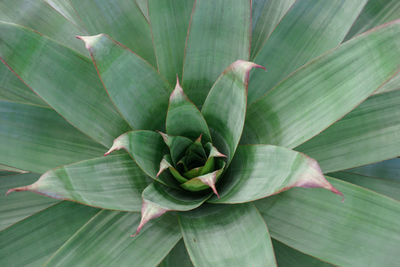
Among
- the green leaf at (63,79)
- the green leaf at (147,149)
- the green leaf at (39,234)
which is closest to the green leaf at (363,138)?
the green leaf at (147,149)

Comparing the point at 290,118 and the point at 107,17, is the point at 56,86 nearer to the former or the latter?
the point at 107,17

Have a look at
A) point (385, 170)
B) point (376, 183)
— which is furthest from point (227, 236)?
point (385, 170)

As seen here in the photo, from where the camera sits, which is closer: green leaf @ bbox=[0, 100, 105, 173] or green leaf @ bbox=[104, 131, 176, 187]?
green leaf @ bbox=[104, 131, 176, 187]

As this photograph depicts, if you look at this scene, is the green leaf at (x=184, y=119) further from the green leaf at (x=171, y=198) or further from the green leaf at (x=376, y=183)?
the green leaf at (x=376, y=183)

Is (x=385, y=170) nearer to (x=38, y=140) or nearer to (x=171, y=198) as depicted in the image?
(x=171, y=198)

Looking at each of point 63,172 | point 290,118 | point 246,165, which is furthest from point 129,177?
point 290,118

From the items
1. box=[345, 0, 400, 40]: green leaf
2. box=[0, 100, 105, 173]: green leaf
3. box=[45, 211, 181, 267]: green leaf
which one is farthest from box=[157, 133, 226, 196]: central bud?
box=[345, 0, 400, 40]: green leaf

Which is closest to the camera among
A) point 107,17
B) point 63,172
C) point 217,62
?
point 63,172

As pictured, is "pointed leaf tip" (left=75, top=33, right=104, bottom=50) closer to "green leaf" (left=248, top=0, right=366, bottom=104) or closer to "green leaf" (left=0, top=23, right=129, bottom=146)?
"green leaf" (left=0, top=23, right=129, bottom=146)
